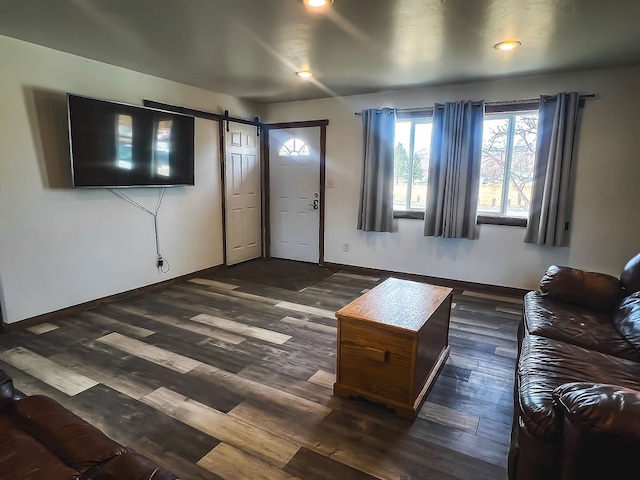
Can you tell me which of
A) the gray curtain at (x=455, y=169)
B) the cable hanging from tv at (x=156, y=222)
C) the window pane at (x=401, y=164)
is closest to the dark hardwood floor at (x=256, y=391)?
the cable hanging from tv at (x=156, y=222)

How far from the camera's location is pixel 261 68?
370 cm

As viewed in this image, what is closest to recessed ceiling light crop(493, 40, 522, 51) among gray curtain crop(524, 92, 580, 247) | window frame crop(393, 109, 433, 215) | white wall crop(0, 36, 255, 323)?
gray curtain crop(524, 92, 580, 247)

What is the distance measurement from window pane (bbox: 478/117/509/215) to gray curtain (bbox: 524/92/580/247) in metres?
0.37

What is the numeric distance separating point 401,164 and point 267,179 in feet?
7.00

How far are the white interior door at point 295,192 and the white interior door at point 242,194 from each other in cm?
26

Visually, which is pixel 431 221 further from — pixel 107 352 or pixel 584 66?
pixel 107 352

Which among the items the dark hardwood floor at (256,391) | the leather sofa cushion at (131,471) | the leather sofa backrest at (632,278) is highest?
the leather sofa backrest at (632,278)

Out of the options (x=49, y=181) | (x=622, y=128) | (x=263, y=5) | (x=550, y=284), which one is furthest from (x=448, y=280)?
(x=49, y=181)

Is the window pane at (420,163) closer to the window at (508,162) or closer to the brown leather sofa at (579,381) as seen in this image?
the window at (508,162)

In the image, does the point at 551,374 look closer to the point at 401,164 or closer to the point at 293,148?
the point at 401,164

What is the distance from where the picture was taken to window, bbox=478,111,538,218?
4.07m

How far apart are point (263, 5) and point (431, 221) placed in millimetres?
3005

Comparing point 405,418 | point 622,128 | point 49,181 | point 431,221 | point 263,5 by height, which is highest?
point 263,5

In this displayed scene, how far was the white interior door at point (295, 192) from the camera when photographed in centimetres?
546
